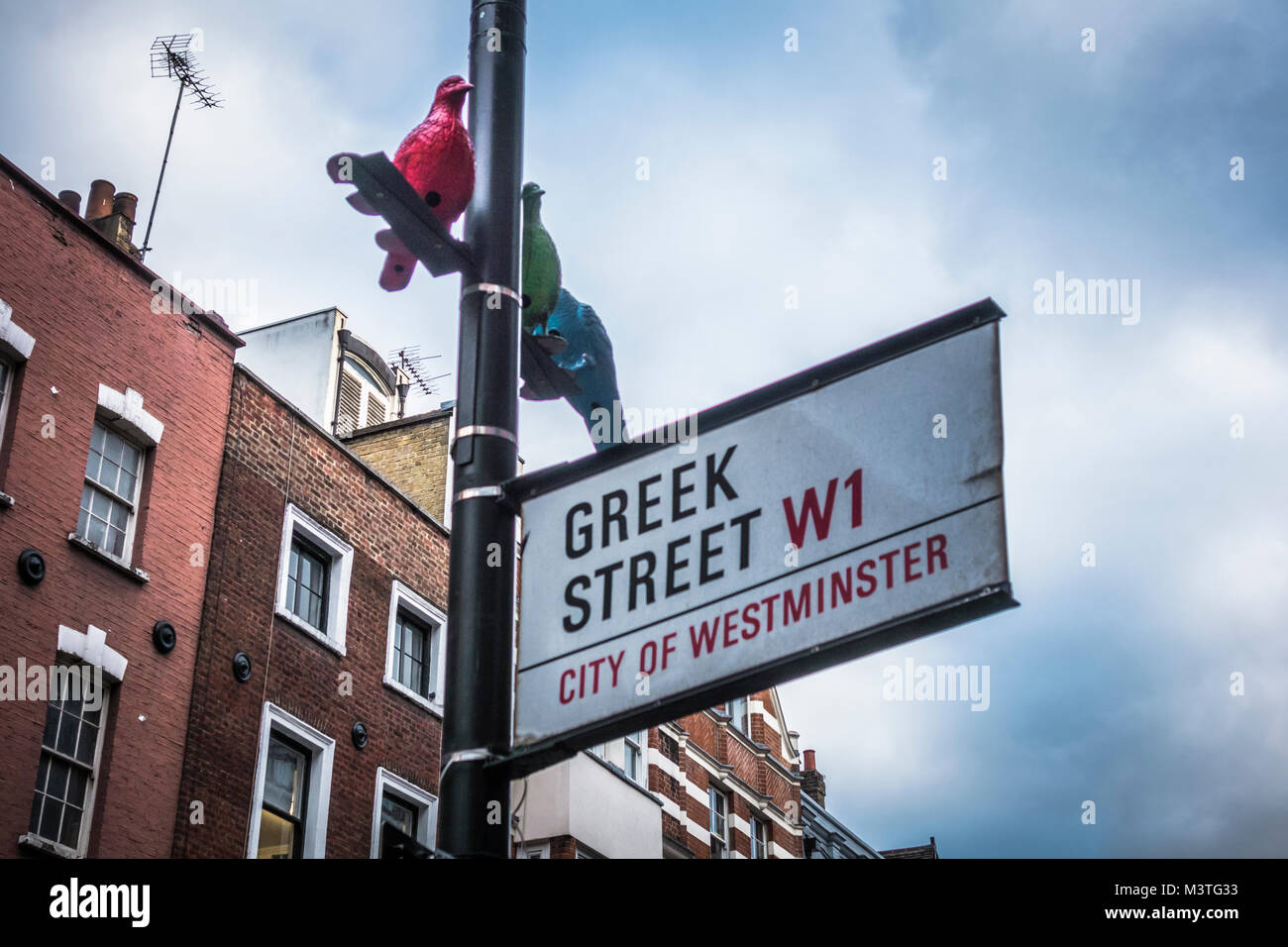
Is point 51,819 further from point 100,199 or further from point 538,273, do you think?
point 538,273

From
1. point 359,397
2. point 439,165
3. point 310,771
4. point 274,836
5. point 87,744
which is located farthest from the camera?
point 359,397

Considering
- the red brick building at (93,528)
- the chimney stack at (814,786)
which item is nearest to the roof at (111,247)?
the red brick building at (93,528)

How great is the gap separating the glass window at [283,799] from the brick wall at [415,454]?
6471 millimetres

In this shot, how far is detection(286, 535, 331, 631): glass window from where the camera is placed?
65.0 feet

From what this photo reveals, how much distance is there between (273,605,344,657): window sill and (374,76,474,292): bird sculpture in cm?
1442

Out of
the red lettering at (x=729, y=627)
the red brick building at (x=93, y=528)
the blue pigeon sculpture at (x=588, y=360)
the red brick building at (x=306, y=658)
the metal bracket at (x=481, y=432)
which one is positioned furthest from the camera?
the red brick building at (x=306, y=658)

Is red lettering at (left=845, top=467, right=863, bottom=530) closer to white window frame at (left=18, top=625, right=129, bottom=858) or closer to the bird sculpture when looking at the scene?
the bird sculpture

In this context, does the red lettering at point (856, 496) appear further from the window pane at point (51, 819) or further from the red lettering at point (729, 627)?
the window pane at point (51, 819)

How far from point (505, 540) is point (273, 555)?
1527cm

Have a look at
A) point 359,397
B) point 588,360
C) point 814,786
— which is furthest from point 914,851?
point 588,360

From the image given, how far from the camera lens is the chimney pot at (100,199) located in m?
20.4

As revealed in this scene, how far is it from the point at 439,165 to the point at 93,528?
509 inches

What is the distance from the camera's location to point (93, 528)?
16.8 metres

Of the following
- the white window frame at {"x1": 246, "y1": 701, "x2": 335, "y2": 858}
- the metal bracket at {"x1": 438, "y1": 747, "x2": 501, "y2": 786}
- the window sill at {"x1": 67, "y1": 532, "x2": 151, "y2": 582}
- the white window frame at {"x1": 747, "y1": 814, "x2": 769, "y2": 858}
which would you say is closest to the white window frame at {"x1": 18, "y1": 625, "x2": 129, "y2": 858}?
the window sill at {"x1": 67, "y1": 532, "x2": 151, "y2": 582}
